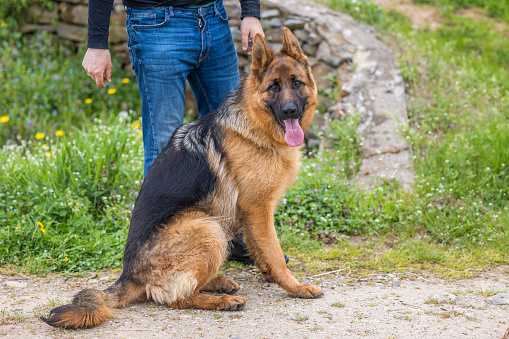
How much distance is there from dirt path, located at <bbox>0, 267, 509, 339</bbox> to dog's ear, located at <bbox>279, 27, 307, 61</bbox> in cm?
180

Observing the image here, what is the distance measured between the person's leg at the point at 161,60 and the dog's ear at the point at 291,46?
2.27ft

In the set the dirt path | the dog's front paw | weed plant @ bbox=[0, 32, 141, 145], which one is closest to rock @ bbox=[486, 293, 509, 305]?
the dirt path

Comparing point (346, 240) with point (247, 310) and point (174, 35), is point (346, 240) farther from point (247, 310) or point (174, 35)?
point (174, 35)

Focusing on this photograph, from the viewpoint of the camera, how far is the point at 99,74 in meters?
3.47

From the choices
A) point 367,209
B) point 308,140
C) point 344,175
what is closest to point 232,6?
point 308,140

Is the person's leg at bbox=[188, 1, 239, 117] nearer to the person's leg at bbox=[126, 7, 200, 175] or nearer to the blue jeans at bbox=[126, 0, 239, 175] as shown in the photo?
the blue jeans at bbox=[126, 0, 239, 175]

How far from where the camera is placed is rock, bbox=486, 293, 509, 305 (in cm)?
329

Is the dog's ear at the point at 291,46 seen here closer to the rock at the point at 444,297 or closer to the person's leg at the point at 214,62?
the person's leg at the point at 214,62

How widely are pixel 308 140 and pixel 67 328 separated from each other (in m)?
4.88

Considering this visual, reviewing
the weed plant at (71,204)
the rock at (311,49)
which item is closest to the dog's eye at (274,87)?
the weed plant at (71,204)

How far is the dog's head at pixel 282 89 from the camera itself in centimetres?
340

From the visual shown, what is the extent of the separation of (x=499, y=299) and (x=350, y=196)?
1.90 metres

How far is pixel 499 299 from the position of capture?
3312 millimetres

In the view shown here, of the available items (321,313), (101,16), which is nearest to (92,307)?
(321,313)
